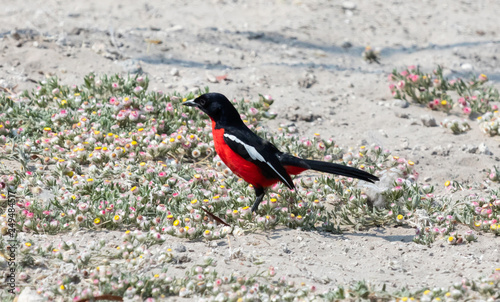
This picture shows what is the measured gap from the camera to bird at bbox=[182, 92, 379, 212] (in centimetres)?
502

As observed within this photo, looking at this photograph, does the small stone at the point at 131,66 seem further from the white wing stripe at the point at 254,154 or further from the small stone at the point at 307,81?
the white wing stripe at the point at 254,154

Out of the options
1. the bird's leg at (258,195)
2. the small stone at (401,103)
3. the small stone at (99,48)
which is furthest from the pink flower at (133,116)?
the small stone at (401,103)

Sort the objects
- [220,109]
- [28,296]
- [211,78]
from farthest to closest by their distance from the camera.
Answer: [211,78] → [220,109] → [28,296]

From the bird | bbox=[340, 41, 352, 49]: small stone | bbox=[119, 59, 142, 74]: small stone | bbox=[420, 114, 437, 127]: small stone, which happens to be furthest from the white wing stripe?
bbox=[340, 41, 352, 49]: small stone

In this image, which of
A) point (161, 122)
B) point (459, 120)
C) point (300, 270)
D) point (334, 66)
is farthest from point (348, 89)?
point (300, 270)

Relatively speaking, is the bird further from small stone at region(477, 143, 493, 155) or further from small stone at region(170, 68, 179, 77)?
small stone at region(170, 68, 179, 77)

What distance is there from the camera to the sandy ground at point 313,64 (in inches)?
183

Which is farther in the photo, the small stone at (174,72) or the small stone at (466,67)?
the small stone at (466,67)

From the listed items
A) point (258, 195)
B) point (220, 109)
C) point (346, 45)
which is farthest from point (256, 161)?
point (346, 45)

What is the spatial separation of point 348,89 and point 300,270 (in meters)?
4.17

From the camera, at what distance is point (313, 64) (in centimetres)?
868

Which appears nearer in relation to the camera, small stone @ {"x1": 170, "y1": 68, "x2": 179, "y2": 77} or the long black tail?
the long black tail

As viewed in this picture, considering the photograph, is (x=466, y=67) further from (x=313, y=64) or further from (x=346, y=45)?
(x=313, y=64)

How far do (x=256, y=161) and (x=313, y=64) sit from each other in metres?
3.94
